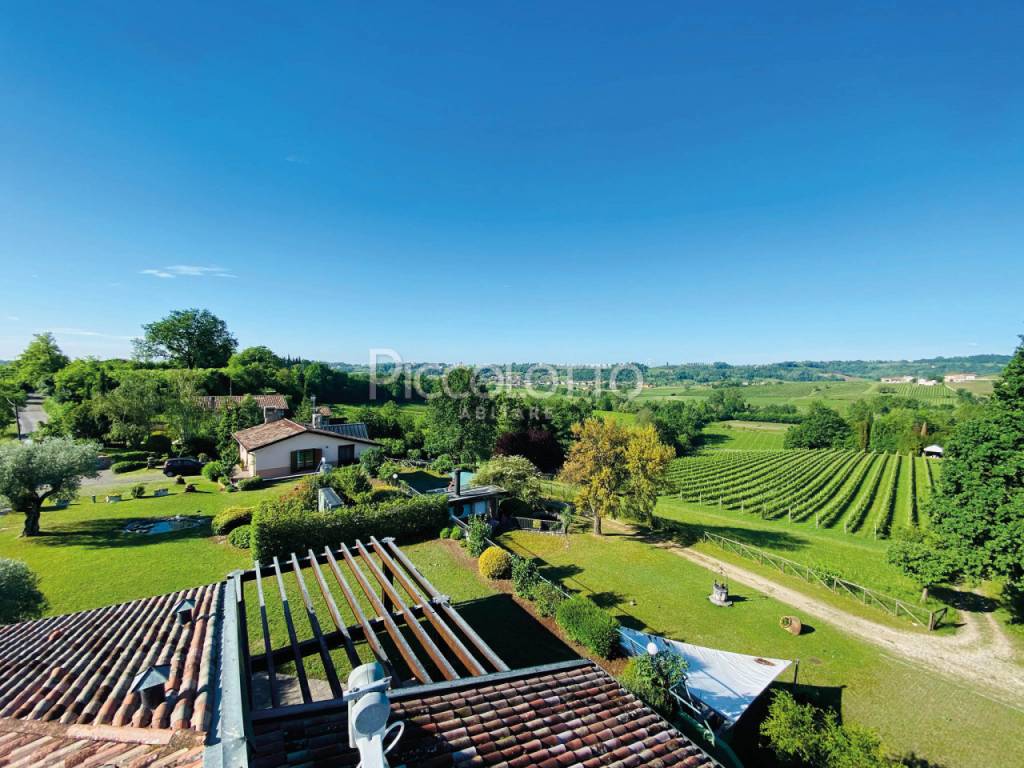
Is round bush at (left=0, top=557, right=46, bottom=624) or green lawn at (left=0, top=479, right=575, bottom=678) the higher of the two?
round bush at (left=0, top=557, right=46, bottom=624)

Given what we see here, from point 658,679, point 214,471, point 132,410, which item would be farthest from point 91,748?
point 132,410

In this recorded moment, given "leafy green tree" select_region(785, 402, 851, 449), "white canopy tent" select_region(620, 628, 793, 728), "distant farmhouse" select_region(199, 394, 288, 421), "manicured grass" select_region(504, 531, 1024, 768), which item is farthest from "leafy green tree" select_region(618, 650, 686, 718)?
"leafy green tree" select_region(785, 402, 851, 449)

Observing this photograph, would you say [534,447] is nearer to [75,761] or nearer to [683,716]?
[683,716]

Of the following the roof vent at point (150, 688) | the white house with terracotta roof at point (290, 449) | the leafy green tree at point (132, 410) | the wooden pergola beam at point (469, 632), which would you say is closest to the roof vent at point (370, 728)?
the roof vent at point (150, 688)

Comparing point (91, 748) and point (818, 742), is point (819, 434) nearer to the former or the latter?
point (818, 742)

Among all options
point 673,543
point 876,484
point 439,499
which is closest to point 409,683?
point 439,499

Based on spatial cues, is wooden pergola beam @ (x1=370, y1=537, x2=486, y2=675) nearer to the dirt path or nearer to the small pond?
the dirt path
